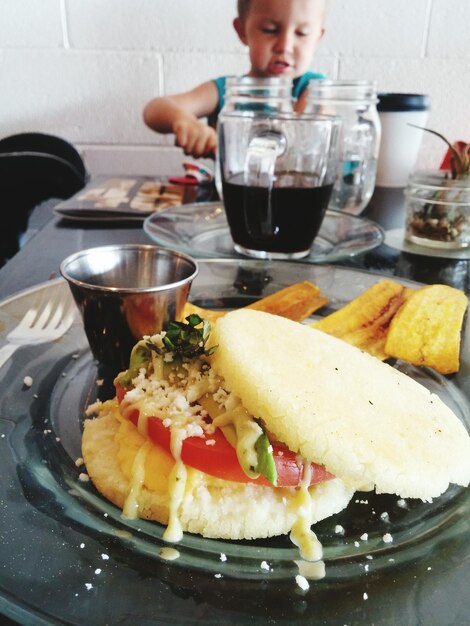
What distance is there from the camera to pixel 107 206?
1.65m

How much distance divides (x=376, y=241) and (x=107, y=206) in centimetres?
82

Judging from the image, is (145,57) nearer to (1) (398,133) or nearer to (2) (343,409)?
(1) (398,133)

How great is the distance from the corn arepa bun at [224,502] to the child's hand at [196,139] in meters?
1.79

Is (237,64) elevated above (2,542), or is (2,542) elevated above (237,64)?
(237,64)

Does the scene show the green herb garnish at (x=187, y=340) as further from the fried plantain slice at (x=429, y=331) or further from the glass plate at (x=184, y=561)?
the fried plantain slice at (x=429, y=331)

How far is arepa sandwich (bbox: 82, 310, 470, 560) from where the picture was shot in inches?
22.4

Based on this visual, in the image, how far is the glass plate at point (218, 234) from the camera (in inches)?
50.5

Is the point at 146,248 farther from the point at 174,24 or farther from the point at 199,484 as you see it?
the point at 174,24

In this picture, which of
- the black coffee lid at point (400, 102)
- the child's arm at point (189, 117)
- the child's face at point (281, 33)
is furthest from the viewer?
the child's face at point (281, 33)

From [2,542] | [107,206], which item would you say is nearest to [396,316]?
[2,542]

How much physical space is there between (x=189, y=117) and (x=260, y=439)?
85.0 inches

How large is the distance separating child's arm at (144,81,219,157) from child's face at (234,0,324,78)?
297 mm

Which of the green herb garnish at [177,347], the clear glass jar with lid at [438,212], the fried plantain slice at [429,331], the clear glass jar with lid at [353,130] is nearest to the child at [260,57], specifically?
the clear glass jar with lid at [353,130]

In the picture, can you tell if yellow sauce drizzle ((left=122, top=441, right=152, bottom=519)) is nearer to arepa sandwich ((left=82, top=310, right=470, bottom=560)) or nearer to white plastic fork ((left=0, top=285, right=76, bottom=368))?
arepa sandwich ((left=82, top=310, right=470, bottom=560))
